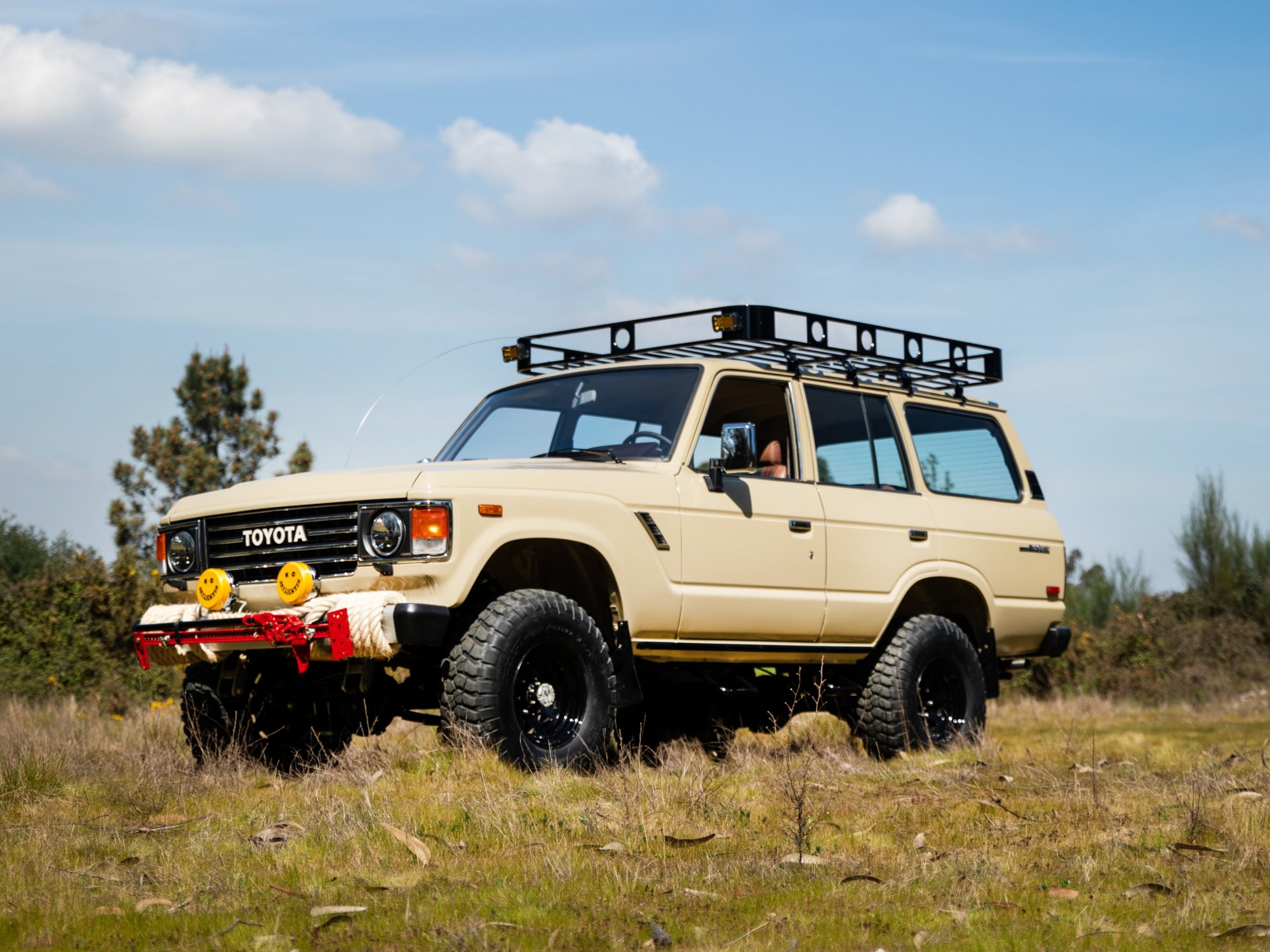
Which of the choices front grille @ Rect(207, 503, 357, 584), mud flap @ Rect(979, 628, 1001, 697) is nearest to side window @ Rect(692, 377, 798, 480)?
mud flap @ Rect(979, 628, 1001, 697)

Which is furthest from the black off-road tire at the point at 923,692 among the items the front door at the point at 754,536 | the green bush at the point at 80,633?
the green bush at the point at 80,633

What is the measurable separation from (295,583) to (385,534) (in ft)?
1.51

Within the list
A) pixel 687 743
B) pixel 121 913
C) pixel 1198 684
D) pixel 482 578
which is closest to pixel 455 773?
pixel 482 578

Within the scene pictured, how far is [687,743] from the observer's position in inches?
322

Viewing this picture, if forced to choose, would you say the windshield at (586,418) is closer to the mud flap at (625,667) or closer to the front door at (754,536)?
the front door at (754,536)

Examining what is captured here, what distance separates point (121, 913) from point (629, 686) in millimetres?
3150

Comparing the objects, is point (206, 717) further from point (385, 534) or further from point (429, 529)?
point (429, 529)

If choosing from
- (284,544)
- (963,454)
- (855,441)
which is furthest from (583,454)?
(963,454)

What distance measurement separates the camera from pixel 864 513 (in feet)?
26.5

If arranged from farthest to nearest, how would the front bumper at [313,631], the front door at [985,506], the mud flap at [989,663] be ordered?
1. the mud flap at [989,663]
2. the front door at [985,506]
3. the front bumper at [313,631]

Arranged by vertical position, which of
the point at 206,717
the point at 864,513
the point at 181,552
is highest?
the point at 864,513

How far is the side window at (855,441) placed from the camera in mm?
8172

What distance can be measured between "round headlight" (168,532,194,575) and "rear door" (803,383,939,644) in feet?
10.9

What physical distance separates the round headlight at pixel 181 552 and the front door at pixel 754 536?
Result: 238 cm
